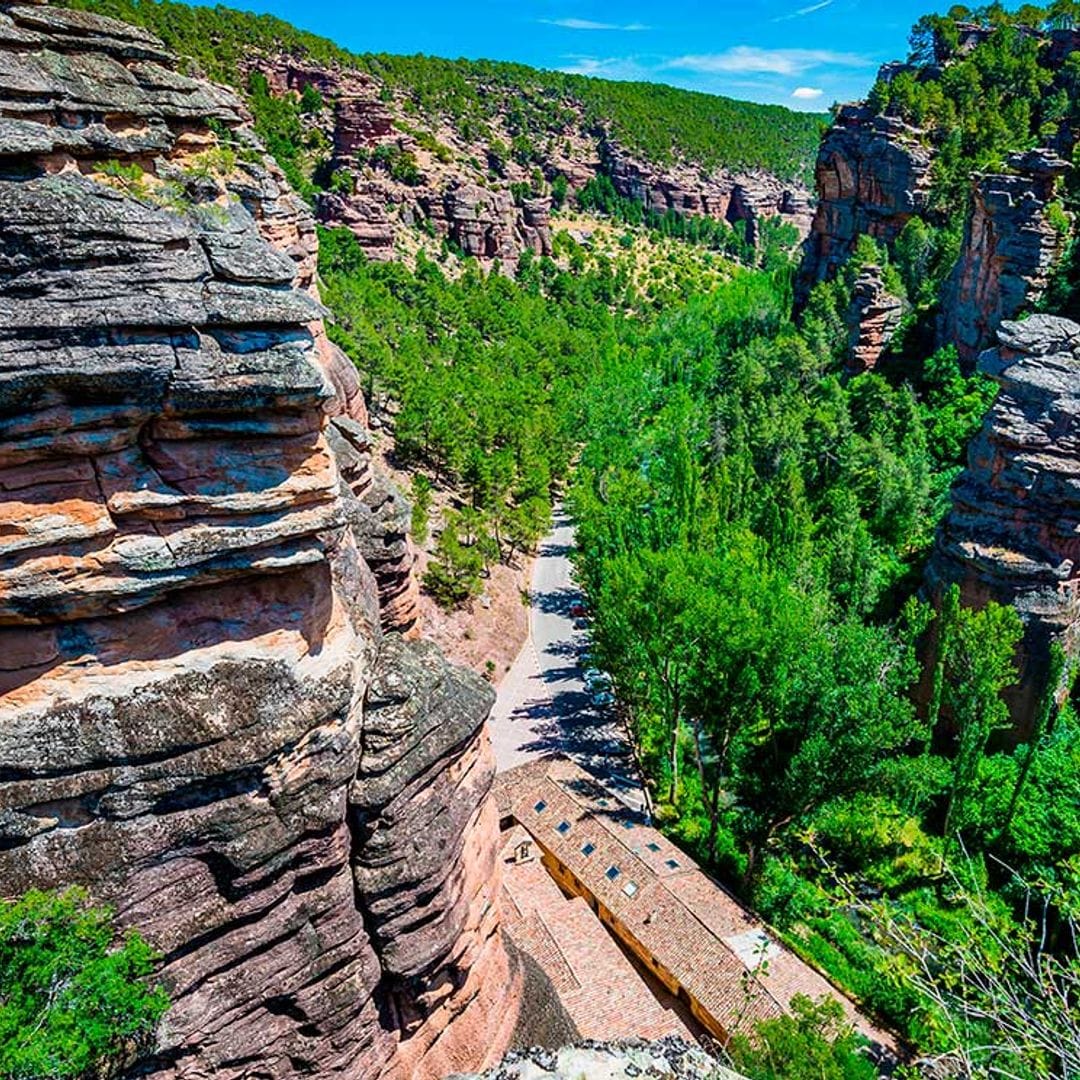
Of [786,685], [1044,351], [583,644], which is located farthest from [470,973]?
[1044,351]

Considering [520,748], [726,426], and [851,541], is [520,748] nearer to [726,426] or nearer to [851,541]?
[851,541]

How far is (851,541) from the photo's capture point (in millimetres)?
32562

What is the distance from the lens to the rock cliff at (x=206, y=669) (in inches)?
346

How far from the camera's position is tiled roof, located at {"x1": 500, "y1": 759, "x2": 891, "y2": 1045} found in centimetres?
1880

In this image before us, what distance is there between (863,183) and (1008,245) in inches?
826

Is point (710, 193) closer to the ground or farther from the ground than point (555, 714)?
farther from the ground

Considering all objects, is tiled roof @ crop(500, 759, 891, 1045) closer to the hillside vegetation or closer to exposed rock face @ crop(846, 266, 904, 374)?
exposed rock face @ crop(846, 266, 904, 374)

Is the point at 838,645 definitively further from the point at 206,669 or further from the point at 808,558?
the point at 206,669

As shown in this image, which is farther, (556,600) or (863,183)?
(863,183)

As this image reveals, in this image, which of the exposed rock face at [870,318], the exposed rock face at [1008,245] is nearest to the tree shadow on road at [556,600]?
the exposed rock face at [870,318]

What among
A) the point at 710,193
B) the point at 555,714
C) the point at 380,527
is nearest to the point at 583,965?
the point at 380,527

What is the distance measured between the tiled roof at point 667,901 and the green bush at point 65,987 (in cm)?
1275

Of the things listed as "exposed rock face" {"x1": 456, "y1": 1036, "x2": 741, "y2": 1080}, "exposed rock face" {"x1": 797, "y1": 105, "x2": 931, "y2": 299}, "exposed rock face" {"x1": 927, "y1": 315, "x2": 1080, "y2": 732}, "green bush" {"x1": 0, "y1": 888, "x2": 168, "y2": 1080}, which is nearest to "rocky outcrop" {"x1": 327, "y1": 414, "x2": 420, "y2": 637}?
"green bush" {"x1": 0, "y1": 888, "x2": 168, "y2": 1080}

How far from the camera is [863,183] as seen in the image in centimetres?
5600
